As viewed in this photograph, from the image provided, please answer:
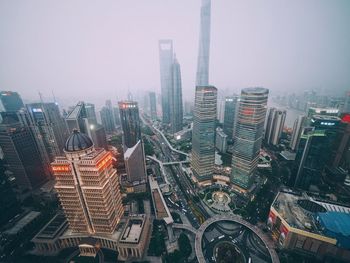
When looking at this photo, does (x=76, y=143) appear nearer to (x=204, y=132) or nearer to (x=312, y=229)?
(x=204, y=132)

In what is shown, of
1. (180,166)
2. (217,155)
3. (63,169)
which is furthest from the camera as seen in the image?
(217,155)

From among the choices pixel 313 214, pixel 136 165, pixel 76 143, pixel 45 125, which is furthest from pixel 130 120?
pixel 313 214

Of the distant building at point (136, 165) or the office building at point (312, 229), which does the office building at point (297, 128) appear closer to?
the office building at point (312, 229)

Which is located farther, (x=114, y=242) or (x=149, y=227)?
(x=149, y=227)

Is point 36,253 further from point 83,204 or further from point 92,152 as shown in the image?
point 92,152

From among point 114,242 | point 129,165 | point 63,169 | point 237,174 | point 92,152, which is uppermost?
point 92,152

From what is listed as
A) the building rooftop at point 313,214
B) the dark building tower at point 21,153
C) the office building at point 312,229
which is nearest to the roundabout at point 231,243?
the office building at point 312,229

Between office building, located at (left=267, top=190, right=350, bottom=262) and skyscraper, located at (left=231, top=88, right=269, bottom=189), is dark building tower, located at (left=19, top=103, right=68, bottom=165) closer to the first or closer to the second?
skyscraper, located at (left=231, top=88, right=269, bottom=189)

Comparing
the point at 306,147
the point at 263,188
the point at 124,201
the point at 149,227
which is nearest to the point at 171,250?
the point at 149,227
